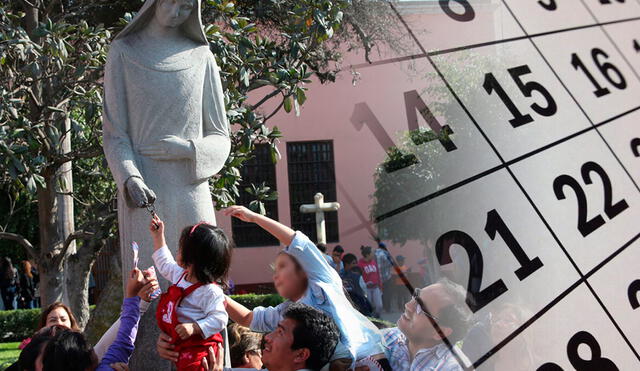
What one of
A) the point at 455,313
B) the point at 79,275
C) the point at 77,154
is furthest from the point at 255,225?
the point at 455,313

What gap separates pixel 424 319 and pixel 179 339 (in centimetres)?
110

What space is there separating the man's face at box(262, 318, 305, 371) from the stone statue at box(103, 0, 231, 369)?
140 cm

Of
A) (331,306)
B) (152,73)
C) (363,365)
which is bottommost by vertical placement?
(363,365)

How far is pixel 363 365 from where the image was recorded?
13.0ft

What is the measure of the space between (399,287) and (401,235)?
8.88 feet

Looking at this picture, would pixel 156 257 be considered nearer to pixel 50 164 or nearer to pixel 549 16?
pixel 549 16

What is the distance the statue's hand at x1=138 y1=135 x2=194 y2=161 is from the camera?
4910mm

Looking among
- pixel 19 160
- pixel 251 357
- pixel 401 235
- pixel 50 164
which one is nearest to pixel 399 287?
pixel 401 235

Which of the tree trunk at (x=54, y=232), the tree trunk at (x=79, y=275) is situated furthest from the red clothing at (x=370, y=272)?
the tree trunk at (x=54, y=232)

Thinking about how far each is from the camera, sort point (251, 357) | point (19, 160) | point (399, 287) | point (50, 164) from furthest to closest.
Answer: point (399, 287) → point (50, 164) → point (19, 160) → point (251, 357)

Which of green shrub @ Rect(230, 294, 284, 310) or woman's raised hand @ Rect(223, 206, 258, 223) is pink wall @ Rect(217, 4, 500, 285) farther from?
woman's raised hand @ Rect(223, 206, 258, 223)

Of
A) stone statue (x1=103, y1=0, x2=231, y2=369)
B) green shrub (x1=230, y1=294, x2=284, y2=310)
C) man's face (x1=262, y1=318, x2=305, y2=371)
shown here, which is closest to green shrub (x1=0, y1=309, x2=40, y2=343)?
green shrub (x1=230, y1=294, x2=284, y2=310)

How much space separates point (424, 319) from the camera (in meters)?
4.09
